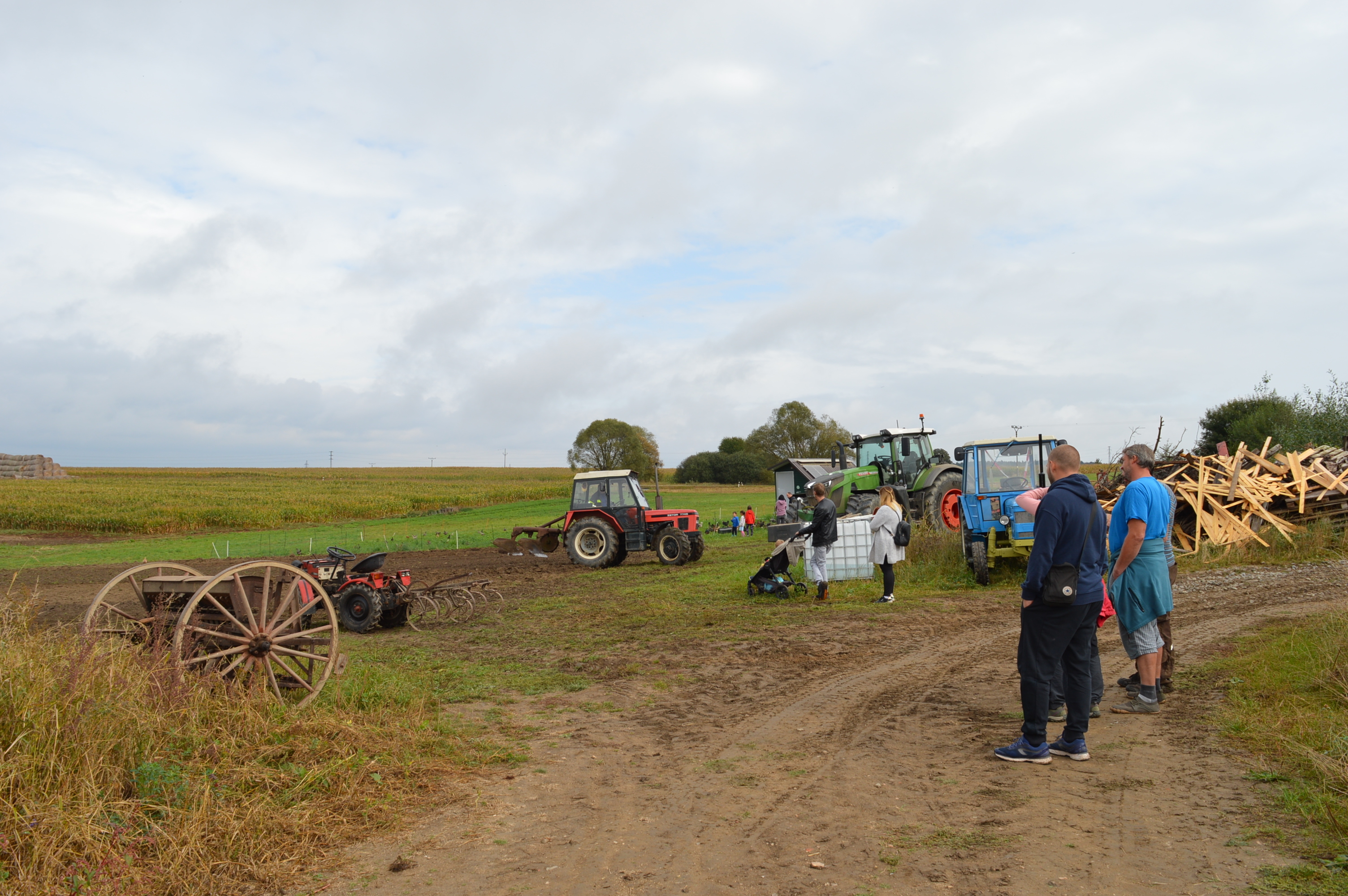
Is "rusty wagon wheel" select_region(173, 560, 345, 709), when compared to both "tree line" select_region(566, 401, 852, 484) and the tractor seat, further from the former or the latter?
"tree line" select_region(566, 401, 852, 484)

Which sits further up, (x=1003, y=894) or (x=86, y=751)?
(x=86, y=751)

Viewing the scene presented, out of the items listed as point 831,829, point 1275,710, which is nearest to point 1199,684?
point 1275,710

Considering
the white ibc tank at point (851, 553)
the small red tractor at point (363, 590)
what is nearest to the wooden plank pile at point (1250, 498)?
the white ibc tank at point (851, 553)

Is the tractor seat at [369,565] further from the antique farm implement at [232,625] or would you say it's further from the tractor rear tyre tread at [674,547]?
the tractor rear tyre tread at [674,547]

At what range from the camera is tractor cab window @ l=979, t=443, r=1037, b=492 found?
12.0m

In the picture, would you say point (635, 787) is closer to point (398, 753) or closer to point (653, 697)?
point (398, 753)

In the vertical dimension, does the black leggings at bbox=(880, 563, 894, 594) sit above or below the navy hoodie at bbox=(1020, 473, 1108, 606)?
below

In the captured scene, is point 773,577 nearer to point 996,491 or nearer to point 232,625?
point 996,491

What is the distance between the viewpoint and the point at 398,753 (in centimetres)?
497

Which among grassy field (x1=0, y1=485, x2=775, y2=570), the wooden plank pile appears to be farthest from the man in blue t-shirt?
grassy field (x1=0, y1=485, x2=775, y2=570)

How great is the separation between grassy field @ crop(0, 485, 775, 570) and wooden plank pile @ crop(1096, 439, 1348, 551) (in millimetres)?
15789

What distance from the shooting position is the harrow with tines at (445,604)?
11.2m

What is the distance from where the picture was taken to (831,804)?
167 inches

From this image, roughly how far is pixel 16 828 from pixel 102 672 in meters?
1.06
